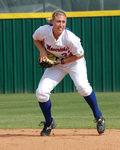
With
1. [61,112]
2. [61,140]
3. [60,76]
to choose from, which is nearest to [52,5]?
[61,112]

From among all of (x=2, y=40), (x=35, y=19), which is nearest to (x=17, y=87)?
(x=2, y=40)

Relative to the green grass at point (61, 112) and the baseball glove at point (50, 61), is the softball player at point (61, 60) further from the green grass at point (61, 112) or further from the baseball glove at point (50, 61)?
the green grass at point (61, 112)

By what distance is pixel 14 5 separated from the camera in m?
10.5

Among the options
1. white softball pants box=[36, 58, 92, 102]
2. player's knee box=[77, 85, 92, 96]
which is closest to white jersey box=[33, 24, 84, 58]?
white softball pants box=[36, 58, 92, 102]

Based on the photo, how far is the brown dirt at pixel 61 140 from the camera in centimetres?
356

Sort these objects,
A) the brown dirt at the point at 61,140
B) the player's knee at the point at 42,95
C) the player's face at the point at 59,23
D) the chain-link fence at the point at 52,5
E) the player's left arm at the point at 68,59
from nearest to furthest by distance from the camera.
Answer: the brown dirt at the point at 61,140 < the player's face at the point at 59,23 < the player's knee at the point at 42,95 < the player's left arm at the point at 68,59 < the chain-link fence at the point at 52,5

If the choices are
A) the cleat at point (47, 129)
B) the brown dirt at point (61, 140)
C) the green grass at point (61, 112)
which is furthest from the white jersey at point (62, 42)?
the green grass at point (61, 112)

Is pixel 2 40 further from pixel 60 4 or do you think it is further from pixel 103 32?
pixel 103 32

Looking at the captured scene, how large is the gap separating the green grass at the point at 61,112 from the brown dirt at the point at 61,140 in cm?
48

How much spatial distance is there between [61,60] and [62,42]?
0.89ft

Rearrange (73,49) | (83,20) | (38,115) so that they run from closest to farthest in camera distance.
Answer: (73,49), (38,115), (83,20)

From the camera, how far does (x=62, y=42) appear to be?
409 cm

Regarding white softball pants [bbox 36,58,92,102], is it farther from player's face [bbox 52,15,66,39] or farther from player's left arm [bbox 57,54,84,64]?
player's face [bbox 52,15,66,39]

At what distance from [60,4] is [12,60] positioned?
248 cm
